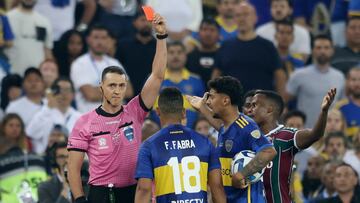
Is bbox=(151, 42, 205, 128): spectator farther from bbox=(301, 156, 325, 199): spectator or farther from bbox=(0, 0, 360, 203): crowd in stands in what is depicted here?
bbox=(301, 156, 325, 199): spectator

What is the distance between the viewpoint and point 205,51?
2069cm

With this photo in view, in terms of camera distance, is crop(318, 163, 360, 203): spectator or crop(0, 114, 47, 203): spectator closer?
crop(0, 114, 47, 203): spectator

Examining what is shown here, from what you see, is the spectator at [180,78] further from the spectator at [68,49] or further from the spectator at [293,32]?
the spectator at [293,32]

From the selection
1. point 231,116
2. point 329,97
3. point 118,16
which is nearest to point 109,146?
point 231,116

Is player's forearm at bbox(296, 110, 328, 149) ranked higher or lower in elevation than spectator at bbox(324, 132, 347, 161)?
higher

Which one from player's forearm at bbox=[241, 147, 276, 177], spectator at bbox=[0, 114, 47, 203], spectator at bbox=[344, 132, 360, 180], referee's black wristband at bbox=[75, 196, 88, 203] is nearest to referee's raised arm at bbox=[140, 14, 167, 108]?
referee's black wristband at bbox=[75, 196, 88, 203]

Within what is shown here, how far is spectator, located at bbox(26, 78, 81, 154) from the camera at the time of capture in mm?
18922

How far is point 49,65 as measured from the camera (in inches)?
794

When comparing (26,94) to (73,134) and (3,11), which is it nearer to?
(3,11)

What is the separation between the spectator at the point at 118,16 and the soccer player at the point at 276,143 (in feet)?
27.7

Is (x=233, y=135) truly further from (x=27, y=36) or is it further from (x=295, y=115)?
(x=27, y=36)

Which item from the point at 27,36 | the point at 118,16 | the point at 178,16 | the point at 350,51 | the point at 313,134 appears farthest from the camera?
the point at 118,16

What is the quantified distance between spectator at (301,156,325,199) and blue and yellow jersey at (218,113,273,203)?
215 inches

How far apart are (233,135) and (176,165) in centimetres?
69
